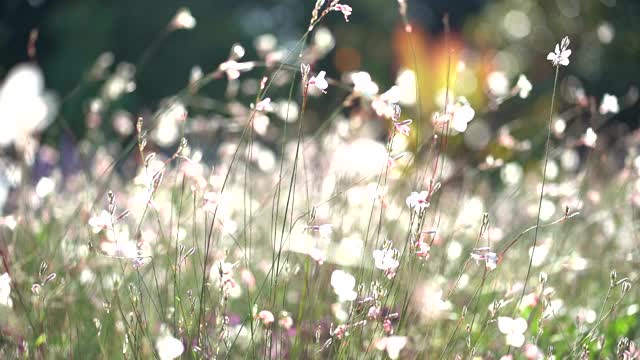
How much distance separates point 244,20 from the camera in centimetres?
1528

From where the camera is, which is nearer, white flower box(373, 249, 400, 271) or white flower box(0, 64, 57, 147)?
white flower box(373, 249, 400, 271)

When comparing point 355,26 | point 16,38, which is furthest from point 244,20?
point 16,38

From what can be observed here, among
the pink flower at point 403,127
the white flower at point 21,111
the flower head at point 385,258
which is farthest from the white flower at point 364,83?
the white flower at point 21,111

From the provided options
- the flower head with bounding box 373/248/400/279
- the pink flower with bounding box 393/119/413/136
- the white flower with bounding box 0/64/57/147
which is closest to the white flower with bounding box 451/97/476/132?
the pink flower with bounding box 393/119/413/136

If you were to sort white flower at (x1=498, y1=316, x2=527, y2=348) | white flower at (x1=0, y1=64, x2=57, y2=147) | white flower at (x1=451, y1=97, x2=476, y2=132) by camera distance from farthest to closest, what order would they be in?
white flower at (x1=0, y1=64, x2=57, y2=147), white flower at (x1=451, y1=97, x2=476, y2=132), white flower at (x1=498, y1=316, x2=527, y2=348)

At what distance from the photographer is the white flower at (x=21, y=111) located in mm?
2575

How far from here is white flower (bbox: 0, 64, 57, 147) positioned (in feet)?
8.45

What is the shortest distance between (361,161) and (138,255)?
4.16 ft

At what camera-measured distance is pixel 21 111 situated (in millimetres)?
2773

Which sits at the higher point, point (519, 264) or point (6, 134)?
point (6, 134)

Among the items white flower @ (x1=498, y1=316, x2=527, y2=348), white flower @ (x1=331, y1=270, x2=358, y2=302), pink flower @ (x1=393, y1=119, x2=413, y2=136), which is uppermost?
pink flower @ (x1=393, y1=119, x2=413, y2=136)

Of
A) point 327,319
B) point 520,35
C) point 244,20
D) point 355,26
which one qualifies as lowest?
point 327,319

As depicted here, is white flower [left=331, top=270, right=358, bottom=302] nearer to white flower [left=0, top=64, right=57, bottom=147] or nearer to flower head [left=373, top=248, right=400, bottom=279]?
flower head [left=373, top=248, right=400, bottom=279]

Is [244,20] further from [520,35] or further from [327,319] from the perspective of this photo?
[327,319]
